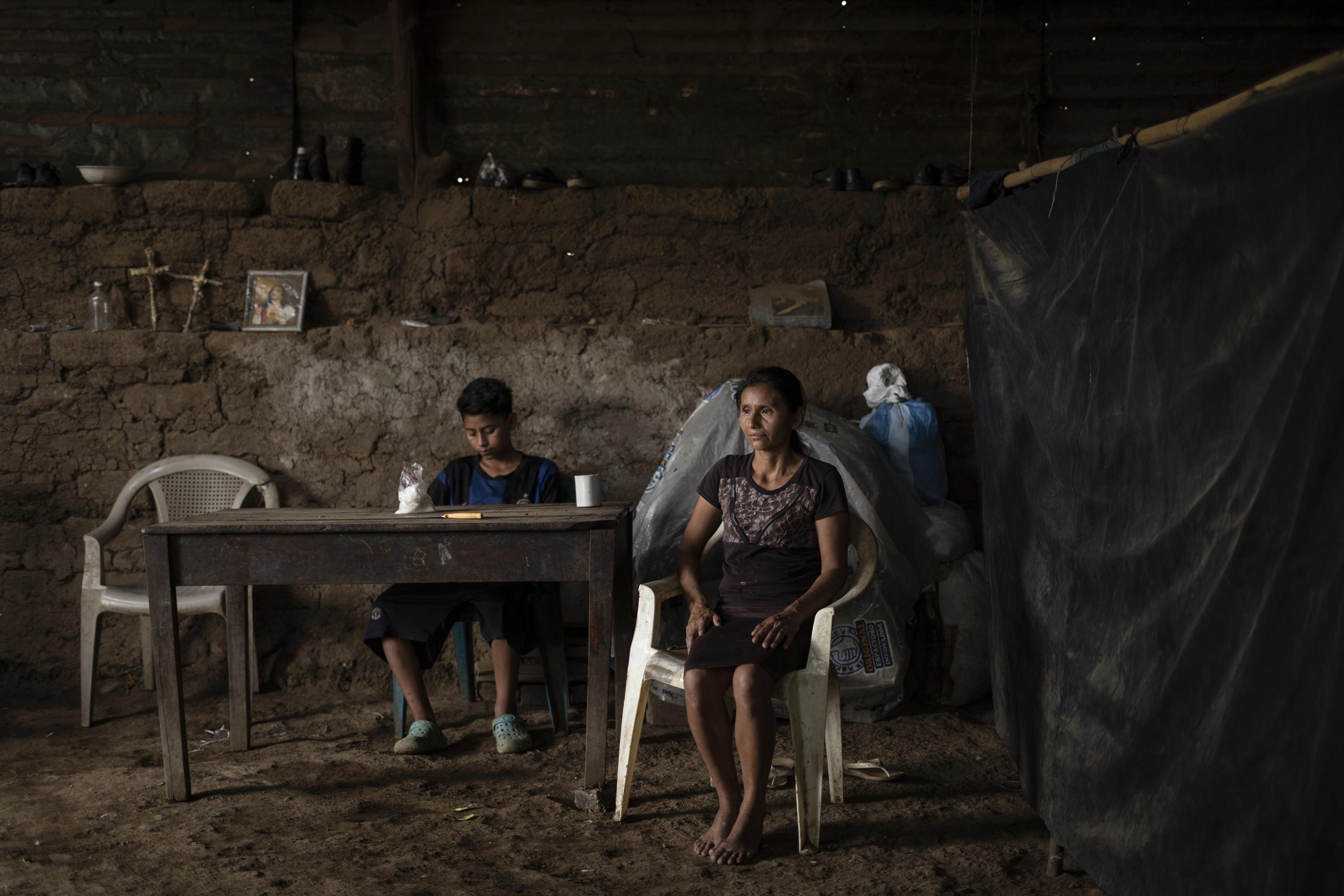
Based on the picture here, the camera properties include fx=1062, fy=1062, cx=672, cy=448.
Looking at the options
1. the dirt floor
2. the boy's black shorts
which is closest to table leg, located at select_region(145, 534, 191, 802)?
the dirt floor

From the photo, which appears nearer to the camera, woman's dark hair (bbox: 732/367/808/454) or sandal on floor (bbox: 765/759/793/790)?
woman's dark hair (bbox: 732/367/808/454)

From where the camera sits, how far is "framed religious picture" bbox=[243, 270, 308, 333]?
4.63m

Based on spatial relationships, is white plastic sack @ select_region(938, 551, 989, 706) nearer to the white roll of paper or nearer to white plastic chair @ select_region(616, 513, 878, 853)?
white plastic chair @ select_region(616, 513, 878, 853)

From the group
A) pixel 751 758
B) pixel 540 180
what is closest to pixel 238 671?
pixel 751 758

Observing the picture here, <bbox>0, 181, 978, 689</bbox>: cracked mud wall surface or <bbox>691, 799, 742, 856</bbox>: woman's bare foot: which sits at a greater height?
<bbox>0, 181, 978, 689</bbox>: cracked mud wall surface

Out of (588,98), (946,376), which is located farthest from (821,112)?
(946,376)

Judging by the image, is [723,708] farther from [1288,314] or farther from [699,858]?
[1288,314]

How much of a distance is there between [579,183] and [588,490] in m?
1.86

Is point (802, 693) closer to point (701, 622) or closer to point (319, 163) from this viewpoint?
point (701, 622)

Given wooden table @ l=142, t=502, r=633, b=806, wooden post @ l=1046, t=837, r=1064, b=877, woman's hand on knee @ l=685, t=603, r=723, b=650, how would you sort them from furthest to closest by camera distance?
wooden table @ l=142, t=502, r=633, b=806 < woman's hand on knee @ l=685, t=603, r=723, b=650 < wooden post @ l=1046, t=837, r=1064, b=877

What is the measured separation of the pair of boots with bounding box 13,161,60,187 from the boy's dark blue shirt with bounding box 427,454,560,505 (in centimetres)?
231

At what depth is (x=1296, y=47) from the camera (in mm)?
5031

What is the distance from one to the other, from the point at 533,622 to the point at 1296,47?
4.45m

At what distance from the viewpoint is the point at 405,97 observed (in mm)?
4832
